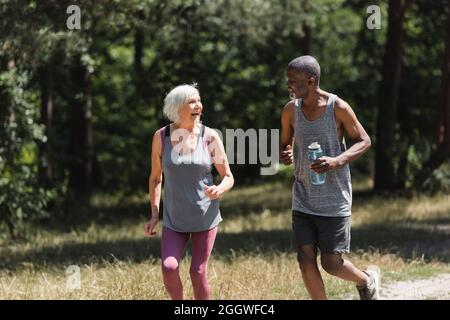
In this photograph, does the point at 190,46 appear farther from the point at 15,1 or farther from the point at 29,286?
the point at 29,286

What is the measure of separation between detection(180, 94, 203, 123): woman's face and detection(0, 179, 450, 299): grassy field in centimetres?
197

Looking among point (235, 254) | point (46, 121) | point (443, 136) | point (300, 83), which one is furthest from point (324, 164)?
point (46, 121)

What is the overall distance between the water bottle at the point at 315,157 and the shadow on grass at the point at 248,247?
13.1 ft

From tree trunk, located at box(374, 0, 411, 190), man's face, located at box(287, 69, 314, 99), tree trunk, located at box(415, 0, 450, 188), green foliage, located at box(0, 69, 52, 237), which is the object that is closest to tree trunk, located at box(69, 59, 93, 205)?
green foliage, located at box(0, 69, 52, 237)

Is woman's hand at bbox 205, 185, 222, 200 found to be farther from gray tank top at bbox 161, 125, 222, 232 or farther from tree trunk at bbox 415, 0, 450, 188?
tree trunk at bbox 415, 0, 450, 188

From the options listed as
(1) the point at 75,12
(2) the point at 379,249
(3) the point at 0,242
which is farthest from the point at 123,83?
(2) the point at 379,249

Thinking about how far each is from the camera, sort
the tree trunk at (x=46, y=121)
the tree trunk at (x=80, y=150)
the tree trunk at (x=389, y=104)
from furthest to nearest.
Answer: the tree trunk at (x=80, y=150), the tree trunk at (x=389, y=104), the tree trunk at (x=46, y=121)

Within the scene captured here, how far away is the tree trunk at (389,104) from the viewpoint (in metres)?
20.0

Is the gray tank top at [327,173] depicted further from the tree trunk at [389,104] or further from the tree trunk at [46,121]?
the tree trunk at [389,104]

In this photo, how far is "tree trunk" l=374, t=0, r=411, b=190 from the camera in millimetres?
19969

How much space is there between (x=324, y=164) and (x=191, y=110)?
3.37 feet

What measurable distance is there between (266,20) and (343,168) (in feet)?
40.6

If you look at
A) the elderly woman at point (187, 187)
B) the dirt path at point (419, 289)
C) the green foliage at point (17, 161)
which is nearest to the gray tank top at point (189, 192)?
the elderly woman at point (187, 187)

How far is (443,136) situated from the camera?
61.5 feet
